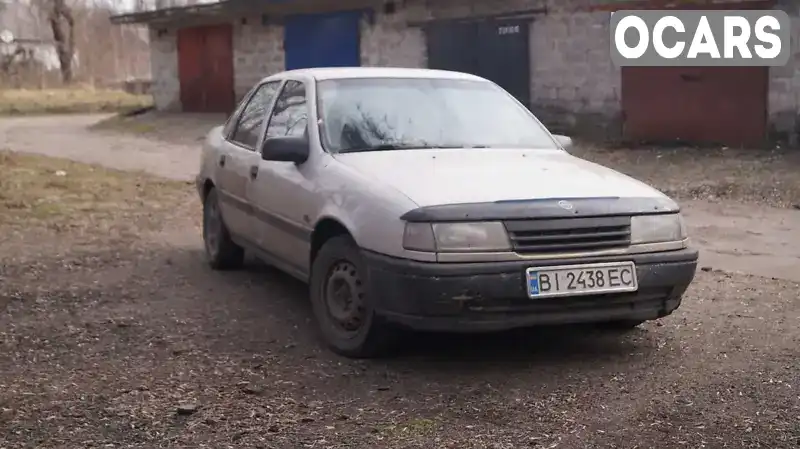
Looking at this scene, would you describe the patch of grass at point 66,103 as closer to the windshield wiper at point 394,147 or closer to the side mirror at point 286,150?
the side mirror at point 286,150


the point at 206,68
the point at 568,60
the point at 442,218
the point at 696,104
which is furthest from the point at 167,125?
the point at 442,218

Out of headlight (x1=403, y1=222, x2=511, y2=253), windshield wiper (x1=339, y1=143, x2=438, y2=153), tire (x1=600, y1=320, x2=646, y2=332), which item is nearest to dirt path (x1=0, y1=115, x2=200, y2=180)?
windshield wiper (x1=339, y1=143, x2=438, y2=153)

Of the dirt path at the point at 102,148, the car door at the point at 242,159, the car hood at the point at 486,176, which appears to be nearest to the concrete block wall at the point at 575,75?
the dirt path at the point at 102,148

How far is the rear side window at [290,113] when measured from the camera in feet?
18.6

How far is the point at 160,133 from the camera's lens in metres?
21.0

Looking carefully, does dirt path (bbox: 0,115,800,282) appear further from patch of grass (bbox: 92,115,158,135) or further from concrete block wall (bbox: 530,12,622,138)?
concrete block wall (bbox: 530,12,622,138)

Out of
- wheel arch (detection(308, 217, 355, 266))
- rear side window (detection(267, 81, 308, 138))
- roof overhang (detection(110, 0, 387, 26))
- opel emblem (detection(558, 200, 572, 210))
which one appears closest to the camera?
opel emblem (detection(558, 200, 572, 210))

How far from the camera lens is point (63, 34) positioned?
52656 mm

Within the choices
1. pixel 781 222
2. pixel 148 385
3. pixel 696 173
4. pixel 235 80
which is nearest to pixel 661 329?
pixel 148 385

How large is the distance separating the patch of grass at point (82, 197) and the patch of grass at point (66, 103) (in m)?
16.0

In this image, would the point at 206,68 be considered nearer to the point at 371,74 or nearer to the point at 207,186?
the point at 207,186

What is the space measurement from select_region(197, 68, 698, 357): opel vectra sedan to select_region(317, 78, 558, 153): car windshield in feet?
0.03

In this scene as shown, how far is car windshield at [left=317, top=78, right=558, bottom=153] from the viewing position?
5.41 m

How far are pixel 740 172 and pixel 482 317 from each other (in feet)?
29.6
